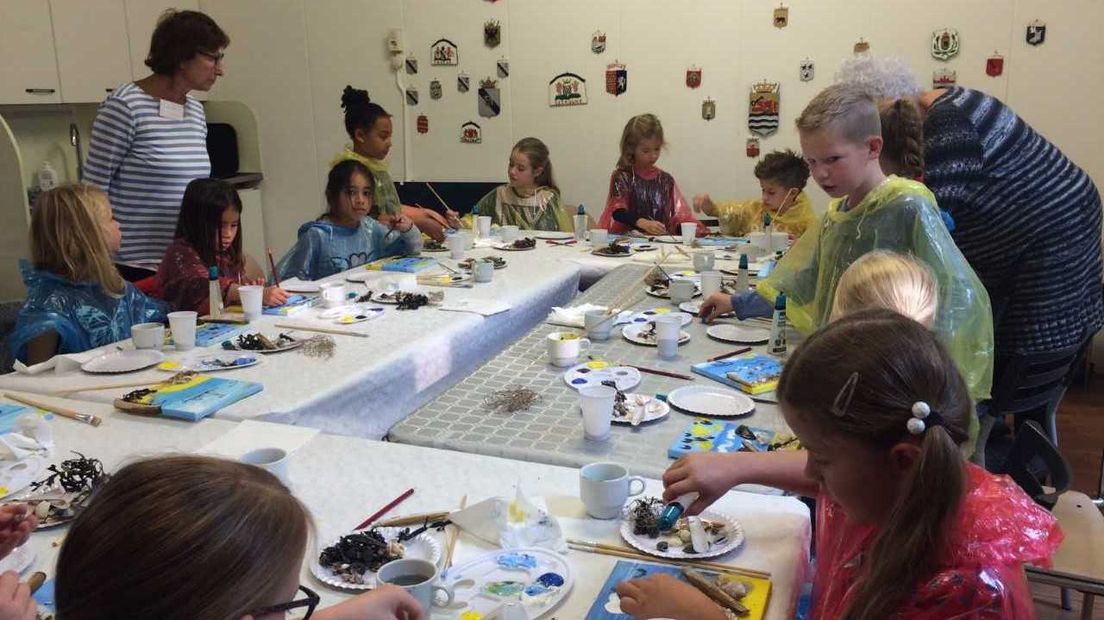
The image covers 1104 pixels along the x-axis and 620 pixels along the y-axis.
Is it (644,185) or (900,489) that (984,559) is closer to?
(900,489)

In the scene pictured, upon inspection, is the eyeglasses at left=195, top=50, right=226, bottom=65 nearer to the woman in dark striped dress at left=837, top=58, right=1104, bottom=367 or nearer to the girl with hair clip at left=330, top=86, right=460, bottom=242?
the girl with hair clip at left=330, top=86, right=460, bottom=242

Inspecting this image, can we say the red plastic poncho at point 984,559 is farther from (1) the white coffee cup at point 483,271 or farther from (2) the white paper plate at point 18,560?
(1) the white coffee cup at point 483,271

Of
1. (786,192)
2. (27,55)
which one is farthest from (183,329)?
(27,55)

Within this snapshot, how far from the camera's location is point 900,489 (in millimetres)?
1007

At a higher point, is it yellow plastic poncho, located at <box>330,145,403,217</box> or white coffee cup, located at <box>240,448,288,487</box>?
yellow plastic poncho, located at <box>330,145,403,217</box>

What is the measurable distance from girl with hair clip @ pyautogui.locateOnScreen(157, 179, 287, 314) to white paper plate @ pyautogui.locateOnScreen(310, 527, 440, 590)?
1.75m

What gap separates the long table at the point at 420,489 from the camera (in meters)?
1.24

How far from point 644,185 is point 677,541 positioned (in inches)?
152

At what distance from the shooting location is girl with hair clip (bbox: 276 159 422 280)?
362cm

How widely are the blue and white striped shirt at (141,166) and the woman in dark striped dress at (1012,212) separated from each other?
255 cm

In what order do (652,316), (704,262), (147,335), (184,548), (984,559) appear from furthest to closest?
1. (704,262)
2. (652,316)
3. (147,335)
4. (984,559)
5. (184,548)

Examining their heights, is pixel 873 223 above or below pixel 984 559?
above

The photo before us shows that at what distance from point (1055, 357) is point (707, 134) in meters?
3.35

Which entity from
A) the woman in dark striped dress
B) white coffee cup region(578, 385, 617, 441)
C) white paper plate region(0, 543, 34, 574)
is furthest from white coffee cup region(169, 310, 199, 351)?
the woman in dark striped dress
